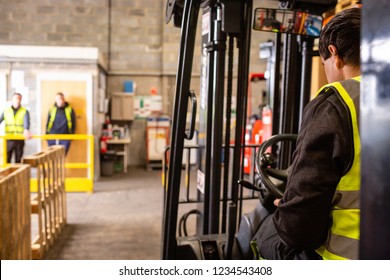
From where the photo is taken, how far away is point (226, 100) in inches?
83.5

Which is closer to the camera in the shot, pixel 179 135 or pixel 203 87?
pixel 179 135

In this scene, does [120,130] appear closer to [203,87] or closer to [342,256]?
[203,87]

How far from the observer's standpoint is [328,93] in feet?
3.60

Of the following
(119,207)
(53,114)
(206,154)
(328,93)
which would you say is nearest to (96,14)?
(53,114)

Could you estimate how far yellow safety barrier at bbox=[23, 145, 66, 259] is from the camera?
13.0 feet

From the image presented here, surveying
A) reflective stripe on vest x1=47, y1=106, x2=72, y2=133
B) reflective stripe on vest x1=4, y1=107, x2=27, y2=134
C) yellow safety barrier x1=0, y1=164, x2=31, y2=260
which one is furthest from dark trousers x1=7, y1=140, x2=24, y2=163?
reflective stripe on vest x1=47, y1=106, x2=72, y2=133

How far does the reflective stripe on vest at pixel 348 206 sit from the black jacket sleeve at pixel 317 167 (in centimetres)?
2

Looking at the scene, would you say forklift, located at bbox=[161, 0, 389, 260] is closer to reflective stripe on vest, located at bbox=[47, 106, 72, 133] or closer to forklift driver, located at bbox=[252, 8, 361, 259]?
forklift driver, located at bbox=[252, 8, 361, 259]


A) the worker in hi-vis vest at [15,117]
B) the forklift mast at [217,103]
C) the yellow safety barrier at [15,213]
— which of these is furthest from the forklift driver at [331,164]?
the yellow safety barrier at [15,213]

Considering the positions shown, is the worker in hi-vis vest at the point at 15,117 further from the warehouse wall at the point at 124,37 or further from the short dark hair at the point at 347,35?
the warehouse wall at the point at 124,37

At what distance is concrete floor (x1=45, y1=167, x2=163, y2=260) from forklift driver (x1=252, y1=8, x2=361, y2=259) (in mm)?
3184

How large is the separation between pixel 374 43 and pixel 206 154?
1903 millimetres

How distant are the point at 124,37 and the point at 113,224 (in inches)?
277

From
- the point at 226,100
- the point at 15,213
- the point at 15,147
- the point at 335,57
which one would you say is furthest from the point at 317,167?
the point at 15,147
